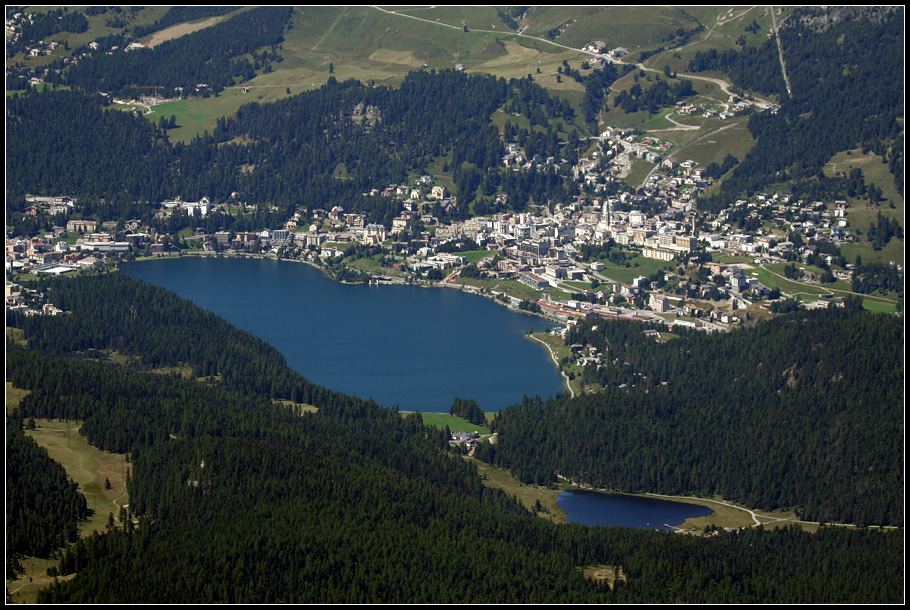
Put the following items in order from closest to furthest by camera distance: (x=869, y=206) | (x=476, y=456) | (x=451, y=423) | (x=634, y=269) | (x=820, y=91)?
(x=476, y=456)
(x=451, y=423)
(x=634, y=269)
(x=869, y=206)
(x=820, y=91)

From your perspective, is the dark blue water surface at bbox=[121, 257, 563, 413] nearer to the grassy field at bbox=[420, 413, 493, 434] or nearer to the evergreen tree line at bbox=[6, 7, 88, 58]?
the grassy field at bbox=[420, 413, 493, 434]

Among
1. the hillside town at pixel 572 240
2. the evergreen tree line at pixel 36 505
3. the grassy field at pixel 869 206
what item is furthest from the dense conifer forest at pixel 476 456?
the hillside town at pixel 572 240

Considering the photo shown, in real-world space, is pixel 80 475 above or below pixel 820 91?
below

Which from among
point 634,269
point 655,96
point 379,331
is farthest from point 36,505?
point 655,96

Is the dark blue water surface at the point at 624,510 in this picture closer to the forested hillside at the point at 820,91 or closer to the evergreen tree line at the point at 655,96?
the forested hillside at the point at 820,91

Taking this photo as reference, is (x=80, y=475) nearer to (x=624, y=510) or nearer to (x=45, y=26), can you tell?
(x=624, y=510)

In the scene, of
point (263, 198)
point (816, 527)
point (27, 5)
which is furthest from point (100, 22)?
point (816, 527)
